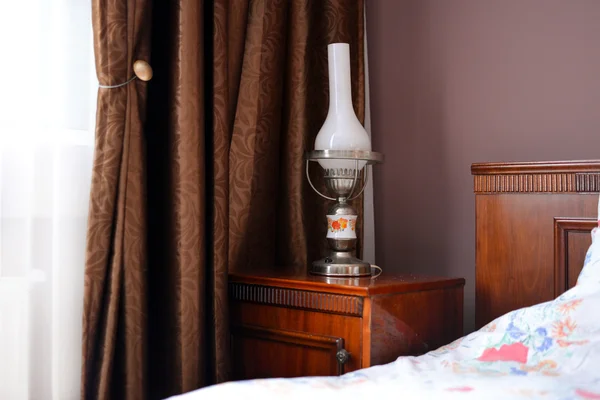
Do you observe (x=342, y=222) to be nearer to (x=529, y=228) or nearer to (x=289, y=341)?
(x=289, y=341)

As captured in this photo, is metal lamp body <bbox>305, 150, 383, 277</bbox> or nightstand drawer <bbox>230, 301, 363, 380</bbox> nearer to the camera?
nightstand drawer <bbox>230, 301, 363, 380</bbox>

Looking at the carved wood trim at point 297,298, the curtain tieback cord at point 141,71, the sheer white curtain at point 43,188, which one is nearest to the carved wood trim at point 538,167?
the carved wood trim at point 297,298

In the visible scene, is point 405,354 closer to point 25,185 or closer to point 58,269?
point 58,269

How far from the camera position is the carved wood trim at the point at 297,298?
1.60 metres

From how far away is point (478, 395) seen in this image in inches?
38.5

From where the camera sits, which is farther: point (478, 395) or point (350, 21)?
point (350, 21)

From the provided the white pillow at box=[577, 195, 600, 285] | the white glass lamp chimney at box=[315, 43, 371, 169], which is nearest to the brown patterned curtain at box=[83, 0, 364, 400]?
the white glass lamp chimney at box=[315, 43, 371, 169]

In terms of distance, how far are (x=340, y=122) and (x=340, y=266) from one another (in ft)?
1.23

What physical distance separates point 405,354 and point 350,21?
1.11m

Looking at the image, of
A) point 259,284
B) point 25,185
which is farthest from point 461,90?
point 25,185

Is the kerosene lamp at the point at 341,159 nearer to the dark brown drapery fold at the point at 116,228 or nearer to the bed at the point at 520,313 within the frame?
the bed at the point at 520,313

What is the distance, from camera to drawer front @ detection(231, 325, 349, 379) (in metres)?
1.63

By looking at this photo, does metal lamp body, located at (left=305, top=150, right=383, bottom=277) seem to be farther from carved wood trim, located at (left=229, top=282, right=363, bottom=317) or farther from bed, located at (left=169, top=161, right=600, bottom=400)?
bed, located at (left=169, top=161, right=600, bottom=400)

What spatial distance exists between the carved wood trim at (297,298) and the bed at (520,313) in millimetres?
243
